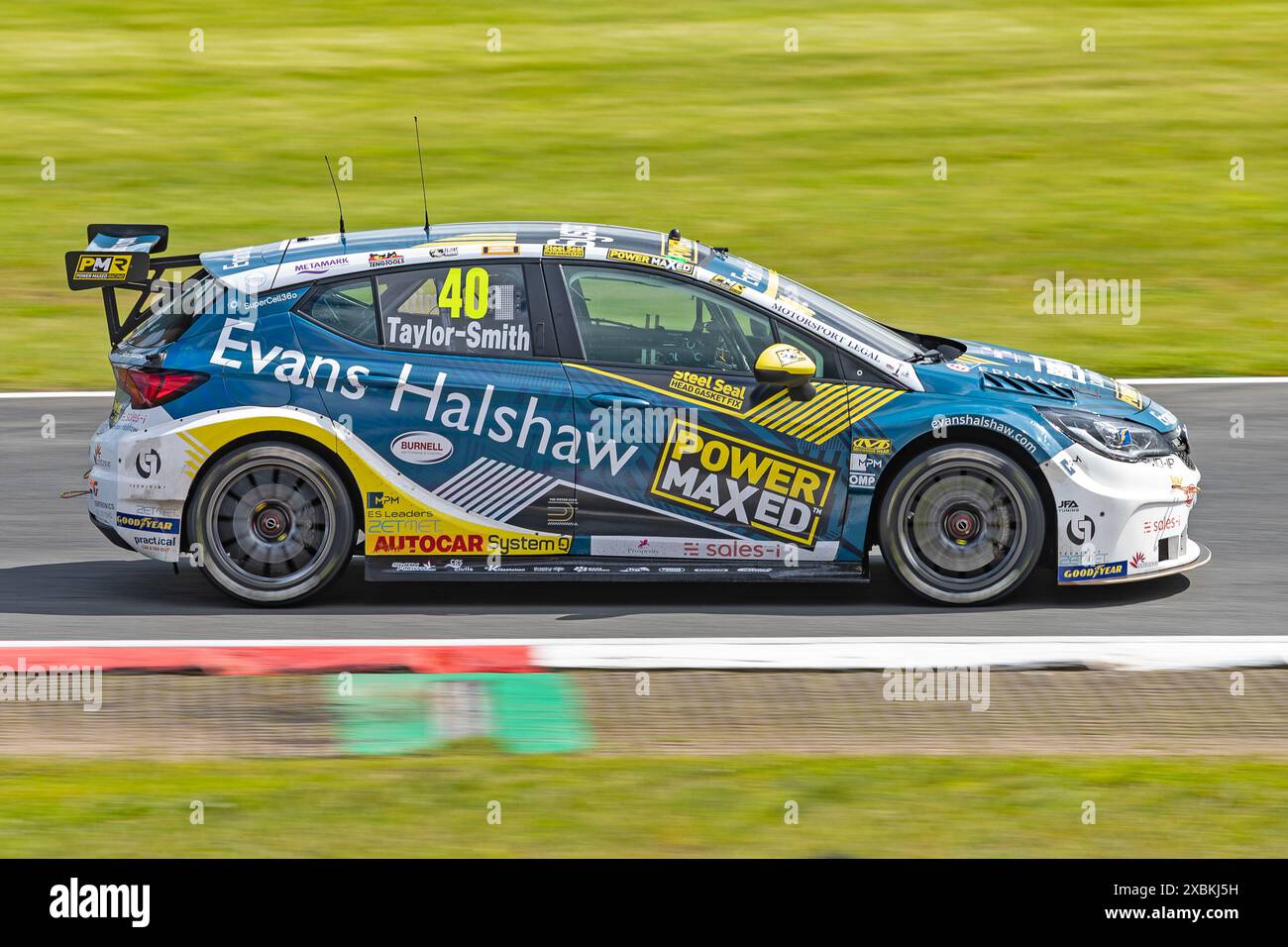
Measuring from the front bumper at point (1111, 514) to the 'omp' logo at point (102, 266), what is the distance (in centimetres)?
418

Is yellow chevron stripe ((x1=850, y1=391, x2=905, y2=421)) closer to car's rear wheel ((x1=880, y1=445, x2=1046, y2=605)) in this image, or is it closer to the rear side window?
car's rear wheel ((x1=880, y1=445, x2=1046, y2=605))

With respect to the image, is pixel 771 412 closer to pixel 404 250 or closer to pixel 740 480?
pixel 740 480

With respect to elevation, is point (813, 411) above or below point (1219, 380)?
below

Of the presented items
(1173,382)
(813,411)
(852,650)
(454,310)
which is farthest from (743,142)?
(852,650)

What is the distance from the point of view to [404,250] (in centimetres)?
770

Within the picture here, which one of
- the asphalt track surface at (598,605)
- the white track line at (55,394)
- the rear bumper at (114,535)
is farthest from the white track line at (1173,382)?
the rear bumper at (114,535)

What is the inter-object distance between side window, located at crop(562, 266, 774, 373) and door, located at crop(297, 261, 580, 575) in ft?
Answer: 0.65

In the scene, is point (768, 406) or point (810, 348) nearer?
point (768, 406)

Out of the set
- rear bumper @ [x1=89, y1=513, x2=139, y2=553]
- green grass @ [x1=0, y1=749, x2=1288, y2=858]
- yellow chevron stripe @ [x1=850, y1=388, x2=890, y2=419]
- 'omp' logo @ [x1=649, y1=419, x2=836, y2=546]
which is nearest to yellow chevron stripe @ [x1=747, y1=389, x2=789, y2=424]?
'omp' logo @ [x1=649, y1=419, x2=836, y2=546]

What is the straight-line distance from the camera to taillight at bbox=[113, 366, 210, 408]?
759cm

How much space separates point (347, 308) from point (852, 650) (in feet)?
8.83

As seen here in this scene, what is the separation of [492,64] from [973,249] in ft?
29.1
